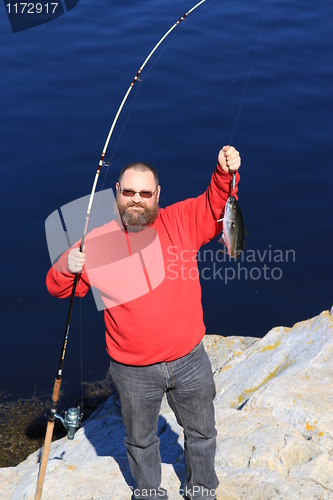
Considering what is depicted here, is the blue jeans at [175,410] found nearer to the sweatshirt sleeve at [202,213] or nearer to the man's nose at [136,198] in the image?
the sweatshirt sleeve at [202,213]

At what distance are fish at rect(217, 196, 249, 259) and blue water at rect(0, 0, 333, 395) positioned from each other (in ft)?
15.8

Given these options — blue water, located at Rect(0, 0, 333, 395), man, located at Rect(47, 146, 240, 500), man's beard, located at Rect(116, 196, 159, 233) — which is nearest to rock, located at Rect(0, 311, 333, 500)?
man, located at Rect(47, 146, 240, 500)

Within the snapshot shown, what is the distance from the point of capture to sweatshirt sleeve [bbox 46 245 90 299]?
3.59 m

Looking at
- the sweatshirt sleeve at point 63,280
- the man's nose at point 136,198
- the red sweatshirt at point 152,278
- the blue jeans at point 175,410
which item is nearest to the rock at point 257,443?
the blue jeans at point 175,410

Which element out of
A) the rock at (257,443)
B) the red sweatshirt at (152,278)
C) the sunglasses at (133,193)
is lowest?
the rock at (257,443)

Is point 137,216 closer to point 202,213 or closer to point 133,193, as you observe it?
point 133,193

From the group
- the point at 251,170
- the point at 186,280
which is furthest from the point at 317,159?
the point at 186,280

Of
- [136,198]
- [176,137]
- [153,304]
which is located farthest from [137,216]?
[176,137]

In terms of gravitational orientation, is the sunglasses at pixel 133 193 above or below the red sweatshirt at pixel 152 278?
above

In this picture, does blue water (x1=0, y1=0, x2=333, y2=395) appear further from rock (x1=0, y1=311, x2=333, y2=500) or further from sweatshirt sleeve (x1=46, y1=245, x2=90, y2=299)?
sweatshirt sleeve (x1=46, y1=245, x2=90, y2=299)

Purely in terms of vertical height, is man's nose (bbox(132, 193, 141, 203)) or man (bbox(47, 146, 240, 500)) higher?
man's nose (bbox(132, 193, 141, 203))

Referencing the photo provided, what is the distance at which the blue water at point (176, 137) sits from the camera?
8.84 metres

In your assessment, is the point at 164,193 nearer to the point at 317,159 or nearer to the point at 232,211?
the point at 317,159

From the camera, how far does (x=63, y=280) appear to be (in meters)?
3.61
